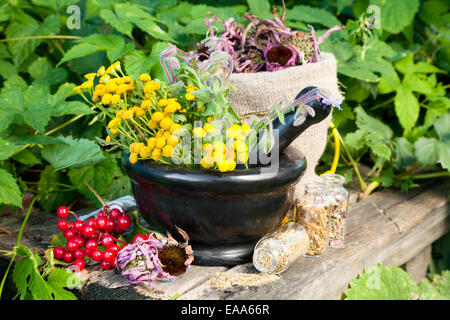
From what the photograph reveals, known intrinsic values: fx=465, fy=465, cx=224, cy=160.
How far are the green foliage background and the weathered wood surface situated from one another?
92mm

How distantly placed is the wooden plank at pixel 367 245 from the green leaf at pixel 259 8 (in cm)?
72

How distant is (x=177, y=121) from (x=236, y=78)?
227 millimetres

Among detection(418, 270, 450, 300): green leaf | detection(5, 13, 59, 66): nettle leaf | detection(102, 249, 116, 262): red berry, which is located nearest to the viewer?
detection(102, 249, 116, 262): red berry

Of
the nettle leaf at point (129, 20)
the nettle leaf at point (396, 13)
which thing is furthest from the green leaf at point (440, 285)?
the nettle leaf at point (129, 20)

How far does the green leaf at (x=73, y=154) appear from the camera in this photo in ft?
4.19

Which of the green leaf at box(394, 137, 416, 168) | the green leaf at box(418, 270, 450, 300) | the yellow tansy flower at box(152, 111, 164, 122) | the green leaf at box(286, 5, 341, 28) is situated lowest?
the green leaf at box(418, 270, 450, 300)

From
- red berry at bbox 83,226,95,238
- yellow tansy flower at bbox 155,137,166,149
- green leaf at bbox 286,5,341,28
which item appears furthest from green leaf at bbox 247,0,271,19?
red berry at bbox 83,226,95,238

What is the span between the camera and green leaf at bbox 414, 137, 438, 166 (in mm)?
1604

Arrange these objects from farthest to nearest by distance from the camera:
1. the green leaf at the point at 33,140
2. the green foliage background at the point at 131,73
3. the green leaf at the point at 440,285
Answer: the green leaf at the point at 440,285
the green foliage background at the point at 131,73
the green leaf at the point at 33,140

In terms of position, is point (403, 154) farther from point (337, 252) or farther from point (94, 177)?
point (94, 177)

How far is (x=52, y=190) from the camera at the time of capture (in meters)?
1.47

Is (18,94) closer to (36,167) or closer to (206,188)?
(36,167)

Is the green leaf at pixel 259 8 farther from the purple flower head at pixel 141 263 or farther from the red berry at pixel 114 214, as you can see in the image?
the purple flower head at pixel 141 263

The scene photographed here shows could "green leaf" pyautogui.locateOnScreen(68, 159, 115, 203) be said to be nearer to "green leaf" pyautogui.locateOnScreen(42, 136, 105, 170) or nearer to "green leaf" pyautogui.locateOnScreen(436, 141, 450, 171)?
"green leaf" pyautogui.locateOnScreen(42, 136, 105, 170)
